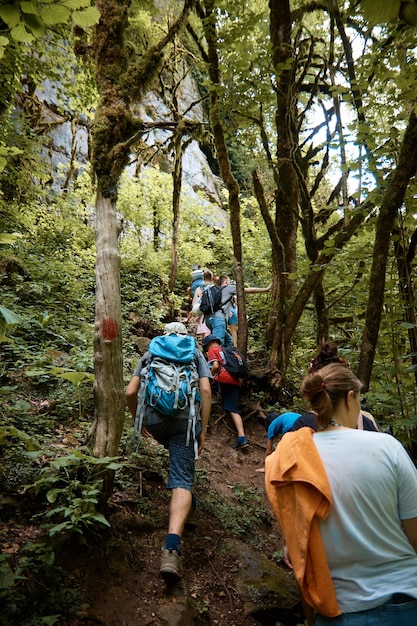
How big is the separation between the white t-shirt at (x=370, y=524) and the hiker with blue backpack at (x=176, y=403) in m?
1.87

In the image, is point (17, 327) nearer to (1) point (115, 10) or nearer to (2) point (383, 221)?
(1) point (115, 10)

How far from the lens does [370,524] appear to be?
1.66 meters

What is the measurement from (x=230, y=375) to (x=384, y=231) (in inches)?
127

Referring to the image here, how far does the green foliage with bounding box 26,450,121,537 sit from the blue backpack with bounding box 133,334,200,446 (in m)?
0.54

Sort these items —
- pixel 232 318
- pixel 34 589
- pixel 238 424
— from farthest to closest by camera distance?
pixel 232 318 < pixel 238 424 < pixel 34 589

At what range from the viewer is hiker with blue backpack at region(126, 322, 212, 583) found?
3490 millimetres

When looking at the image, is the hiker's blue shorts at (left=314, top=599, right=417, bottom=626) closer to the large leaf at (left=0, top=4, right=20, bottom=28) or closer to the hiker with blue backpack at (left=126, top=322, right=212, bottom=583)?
the hiker with blue backpack at (left=126, top=322, right=212, bottom=583)

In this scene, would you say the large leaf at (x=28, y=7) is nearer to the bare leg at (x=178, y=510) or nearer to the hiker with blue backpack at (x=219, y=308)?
the bare leg at (x=178, y=510)

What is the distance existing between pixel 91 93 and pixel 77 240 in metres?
3.88

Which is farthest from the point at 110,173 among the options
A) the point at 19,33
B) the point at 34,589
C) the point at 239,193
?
the point at 239,193

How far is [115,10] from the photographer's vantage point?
4.69 meters

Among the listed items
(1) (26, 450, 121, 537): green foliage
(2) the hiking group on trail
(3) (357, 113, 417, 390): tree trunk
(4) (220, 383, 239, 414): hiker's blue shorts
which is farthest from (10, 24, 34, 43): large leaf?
(4) (220, 383, 239, 414): hiker's blue shorts

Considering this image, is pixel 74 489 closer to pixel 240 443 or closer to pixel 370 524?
pixel 370 524

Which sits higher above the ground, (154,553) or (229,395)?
(229,395)
